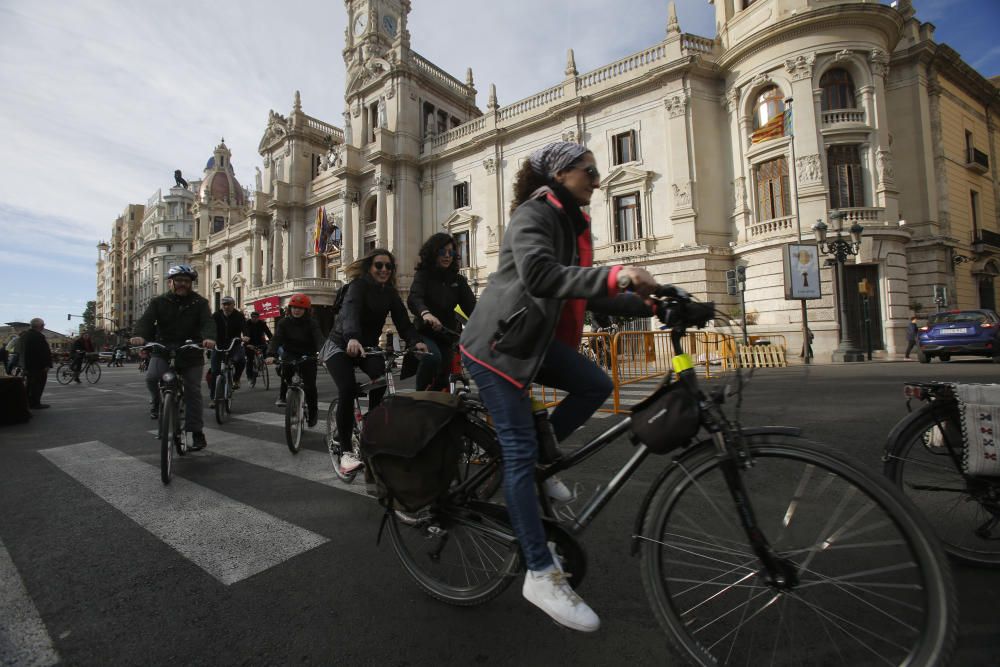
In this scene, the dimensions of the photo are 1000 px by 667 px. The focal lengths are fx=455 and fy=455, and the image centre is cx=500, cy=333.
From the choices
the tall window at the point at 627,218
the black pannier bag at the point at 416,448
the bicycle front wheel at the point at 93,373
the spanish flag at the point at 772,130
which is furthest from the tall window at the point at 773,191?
the bicycle front wheel at the point at 93,373

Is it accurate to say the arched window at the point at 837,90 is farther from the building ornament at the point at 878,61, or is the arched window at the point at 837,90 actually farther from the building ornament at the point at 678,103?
the building ornament at the point at 678,103

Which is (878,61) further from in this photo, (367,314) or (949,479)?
(367,314)

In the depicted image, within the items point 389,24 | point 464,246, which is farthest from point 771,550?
point 389,24

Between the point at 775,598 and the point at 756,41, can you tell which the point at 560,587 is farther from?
the point at 756,41

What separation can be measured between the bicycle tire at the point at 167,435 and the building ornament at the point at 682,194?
834 inches

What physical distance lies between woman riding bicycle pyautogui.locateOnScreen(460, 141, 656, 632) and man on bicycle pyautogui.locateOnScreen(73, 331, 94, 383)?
20878 mm

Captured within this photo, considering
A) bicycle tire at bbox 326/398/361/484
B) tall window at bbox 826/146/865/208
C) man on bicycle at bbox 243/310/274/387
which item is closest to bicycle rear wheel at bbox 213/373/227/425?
man on bicycle at bbox 243/310/274/387

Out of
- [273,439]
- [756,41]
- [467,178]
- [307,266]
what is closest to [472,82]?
[467,178]

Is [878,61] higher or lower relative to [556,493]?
higher

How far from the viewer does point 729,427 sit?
152cm

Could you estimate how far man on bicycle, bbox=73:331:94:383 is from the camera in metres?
16.5

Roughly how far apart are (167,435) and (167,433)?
0.7 inches

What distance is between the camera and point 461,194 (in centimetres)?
3067

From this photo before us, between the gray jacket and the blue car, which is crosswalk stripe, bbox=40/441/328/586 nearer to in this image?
the gray jacket
